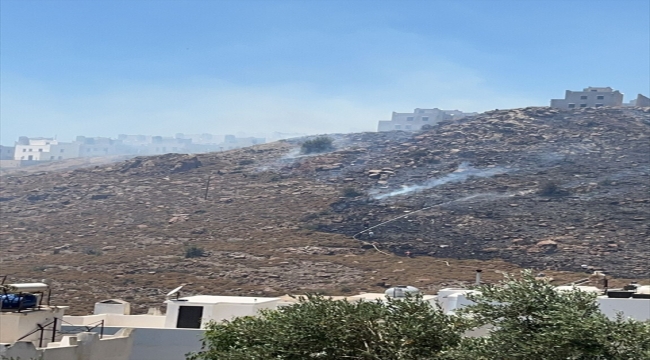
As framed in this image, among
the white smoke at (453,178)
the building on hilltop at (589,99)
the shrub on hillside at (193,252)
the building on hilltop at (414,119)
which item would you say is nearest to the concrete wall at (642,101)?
the building on hilltop at (589,99)

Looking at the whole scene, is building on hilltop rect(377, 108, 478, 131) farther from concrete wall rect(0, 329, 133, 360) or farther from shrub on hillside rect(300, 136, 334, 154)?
concrete wall rect(0, 329, 133, 360)

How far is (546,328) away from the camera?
570 inches

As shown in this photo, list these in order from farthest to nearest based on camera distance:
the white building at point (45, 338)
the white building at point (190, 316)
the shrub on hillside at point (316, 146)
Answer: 1. the shrub on hillside at point (316, 146)
2. the white building at point (190, 316)
3. the white building at point (45, 338)

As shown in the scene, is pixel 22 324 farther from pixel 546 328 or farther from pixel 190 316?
pixel 546 328

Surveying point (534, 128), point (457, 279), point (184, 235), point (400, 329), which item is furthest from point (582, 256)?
point (400, 329)

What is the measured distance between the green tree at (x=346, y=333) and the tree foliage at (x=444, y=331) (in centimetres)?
2

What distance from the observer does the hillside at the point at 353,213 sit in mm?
59188

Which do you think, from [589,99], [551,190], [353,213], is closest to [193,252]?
[353,213]

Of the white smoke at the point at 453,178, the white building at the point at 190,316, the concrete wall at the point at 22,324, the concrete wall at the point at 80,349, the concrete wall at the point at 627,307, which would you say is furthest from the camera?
the white smoke at the point at 453,178

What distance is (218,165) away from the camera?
3999 inches

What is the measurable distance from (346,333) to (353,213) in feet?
206

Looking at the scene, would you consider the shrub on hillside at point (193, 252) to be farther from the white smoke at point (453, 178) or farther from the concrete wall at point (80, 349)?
the concrete wall at point (80, 349)

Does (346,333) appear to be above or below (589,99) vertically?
below

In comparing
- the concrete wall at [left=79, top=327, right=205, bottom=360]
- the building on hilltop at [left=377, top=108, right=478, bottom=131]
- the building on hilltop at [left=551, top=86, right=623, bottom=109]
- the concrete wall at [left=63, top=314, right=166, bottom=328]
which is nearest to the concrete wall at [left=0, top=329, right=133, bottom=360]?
the concrete wall at [left=79, top=327, right=205, bottom=360]
